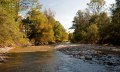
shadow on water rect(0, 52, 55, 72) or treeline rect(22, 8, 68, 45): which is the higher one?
treeline rect(22, 8, 68, 45)

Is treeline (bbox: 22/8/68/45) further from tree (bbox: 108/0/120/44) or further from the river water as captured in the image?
the river water

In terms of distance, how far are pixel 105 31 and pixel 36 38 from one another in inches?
858

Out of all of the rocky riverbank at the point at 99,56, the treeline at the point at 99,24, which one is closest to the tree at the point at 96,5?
the treeline at the point at 99,24

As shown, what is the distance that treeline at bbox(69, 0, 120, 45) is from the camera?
215ft

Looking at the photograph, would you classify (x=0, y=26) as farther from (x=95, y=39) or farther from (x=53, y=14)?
(x=53, y=14)

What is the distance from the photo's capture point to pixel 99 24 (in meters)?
82.5

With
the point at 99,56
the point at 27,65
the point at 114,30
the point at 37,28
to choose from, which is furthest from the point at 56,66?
the point at 37,28

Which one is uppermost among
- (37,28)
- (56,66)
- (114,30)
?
(37,28)

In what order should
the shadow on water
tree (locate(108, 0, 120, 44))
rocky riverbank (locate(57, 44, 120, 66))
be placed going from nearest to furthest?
the shadow on water, rocky riverbank (locate(57, 44, 120, 66)), tree (locate(108, 0, 120, 44))

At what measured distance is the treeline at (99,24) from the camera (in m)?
65.5

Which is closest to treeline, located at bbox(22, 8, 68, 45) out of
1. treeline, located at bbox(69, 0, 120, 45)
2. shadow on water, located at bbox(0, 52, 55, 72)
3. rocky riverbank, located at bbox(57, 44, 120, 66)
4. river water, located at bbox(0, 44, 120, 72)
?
treeline, located at bbox(69, 0, 120, 45)

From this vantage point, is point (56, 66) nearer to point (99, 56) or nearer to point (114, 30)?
point (99, 56)

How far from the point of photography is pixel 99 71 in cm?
1877

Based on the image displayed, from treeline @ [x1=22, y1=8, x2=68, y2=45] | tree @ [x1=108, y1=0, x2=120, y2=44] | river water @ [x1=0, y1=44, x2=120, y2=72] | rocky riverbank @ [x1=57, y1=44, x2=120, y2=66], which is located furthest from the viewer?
treeline @ [x1=22, y1=8, x2=68, y2=45]
